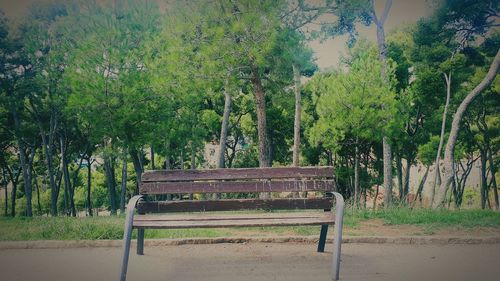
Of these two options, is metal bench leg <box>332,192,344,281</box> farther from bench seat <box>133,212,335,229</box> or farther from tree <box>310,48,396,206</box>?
tree <box>310,48,396,206</box>

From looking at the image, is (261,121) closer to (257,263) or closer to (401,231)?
(401,231)

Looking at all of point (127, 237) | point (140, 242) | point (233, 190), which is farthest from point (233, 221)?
point (140, 242)

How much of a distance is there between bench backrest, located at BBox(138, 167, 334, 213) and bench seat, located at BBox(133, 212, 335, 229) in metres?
0.16

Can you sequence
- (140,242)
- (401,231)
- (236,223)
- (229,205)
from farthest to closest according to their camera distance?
(401,231) → (140,242) → (229,205) → (236,223)

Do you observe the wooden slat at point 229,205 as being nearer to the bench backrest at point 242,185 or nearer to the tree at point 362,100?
the bench backrest at point 242,185

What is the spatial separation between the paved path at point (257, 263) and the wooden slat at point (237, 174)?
3.07 feet

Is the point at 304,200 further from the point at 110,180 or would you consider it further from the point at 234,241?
the point at 110,180

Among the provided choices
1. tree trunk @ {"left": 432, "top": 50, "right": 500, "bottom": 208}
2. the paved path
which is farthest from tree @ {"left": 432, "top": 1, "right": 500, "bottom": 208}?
the paved path

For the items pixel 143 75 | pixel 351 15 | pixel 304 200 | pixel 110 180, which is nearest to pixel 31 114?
pixel 110 180

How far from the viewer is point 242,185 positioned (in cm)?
418

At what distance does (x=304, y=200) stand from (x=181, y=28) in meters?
6.87

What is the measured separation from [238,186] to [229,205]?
22 centimetres

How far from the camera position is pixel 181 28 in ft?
31.9

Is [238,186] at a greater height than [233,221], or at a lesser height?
greater
